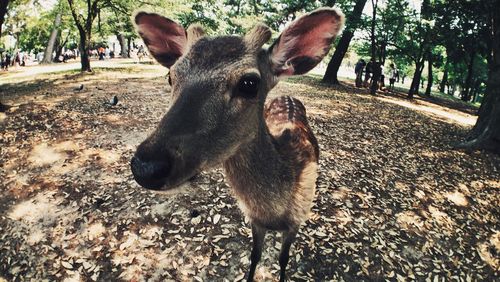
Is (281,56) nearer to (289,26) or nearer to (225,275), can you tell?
(289,26)

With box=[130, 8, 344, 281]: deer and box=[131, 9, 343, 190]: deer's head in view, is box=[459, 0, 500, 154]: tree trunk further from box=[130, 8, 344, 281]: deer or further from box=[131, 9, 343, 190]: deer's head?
box=[131, 9, 343, 190]: deer's head

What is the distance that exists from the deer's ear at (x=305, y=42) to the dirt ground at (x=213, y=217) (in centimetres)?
137

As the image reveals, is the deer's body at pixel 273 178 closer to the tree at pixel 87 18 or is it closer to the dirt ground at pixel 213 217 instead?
the dirt ground at pixel 213 217

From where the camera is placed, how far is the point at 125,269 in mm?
4023

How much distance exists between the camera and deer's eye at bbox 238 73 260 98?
2219 mm

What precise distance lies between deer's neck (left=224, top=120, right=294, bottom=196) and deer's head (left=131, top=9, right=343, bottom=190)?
0.14 metres

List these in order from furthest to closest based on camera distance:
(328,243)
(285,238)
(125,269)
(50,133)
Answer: (50,133) < (328,243) < (125,269) < (285,238)

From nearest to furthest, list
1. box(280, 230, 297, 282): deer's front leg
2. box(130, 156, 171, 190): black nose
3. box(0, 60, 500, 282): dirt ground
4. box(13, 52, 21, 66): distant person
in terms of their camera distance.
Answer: box(130, 156, 171, 190): black nose < box(280, 230, 297, 282): deer's front leg < box(0, 60, 500, 282): dirt ground < box(13, 52, 21, 66): distant person

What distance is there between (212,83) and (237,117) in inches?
11.8

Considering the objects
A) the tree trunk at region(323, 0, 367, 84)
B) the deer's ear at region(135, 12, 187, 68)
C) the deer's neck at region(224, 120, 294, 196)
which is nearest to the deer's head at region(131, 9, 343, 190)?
the deer's ear at region(135, 12, 187, 68)

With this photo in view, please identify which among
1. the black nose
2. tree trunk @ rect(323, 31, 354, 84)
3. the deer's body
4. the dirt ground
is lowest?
the dirt ground

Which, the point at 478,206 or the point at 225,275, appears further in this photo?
the point at 478,206

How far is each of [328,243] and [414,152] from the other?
17.4 ft

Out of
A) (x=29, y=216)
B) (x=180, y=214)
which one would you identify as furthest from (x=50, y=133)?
(x=180, y=214)
